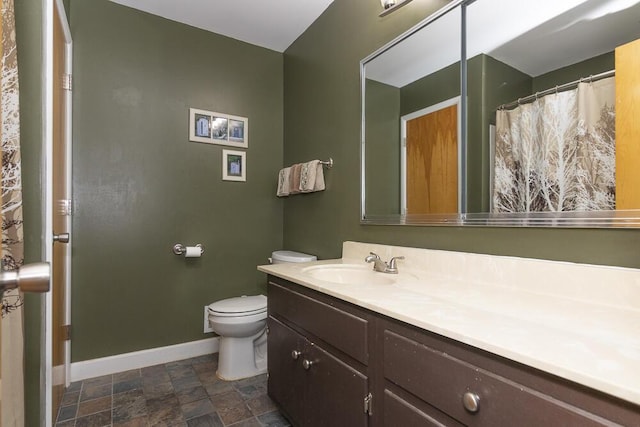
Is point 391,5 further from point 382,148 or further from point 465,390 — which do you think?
point 465,390

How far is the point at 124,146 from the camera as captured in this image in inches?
87.0

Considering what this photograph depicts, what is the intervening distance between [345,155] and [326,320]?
1151 millimetres

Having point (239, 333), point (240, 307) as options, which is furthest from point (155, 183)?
point (239, 333)

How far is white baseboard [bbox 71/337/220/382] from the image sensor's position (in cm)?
209

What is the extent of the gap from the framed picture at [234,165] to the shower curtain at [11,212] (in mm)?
1669

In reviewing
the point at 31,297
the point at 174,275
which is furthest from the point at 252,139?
the point at 31,297

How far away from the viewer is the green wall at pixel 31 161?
1.04 m

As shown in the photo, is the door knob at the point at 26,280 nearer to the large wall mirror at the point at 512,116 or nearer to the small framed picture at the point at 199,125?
the large wall mirror at the point at 512,116

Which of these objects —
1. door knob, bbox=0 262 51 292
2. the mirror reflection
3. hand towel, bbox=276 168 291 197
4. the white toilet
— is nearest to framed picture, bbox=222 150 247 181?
hand towel, bbox=276 168 291 197

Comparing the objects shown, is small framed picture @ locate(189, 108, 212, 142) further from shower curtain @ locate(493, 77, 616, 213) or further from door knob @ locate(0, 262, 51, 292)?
door knob @ locate(0, 262, 51, 292)

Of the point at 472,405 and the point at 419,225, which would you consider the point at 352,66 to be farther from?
the point at 472,405

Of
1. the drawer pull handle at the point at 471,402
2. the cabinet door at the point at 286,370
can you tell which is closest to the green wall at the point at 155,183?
the cabinet door at the point at 286,370

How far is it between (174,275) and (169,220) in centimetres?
41

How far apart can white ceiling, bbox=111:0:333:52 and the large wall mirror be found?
0.85 metres
